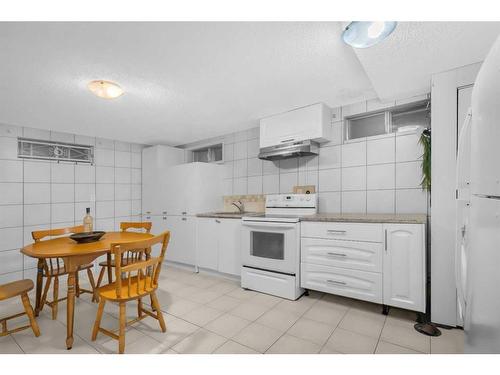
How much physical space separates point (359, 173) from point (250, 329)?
2.00 metres

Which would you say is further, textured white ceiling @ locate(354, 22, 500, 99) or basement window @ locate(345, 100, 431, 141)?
basement window @ locate(345, 100, 431, 141)

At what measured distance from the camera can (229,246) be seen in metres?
3.24

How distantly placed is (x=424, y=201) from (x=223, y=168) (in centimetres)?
278

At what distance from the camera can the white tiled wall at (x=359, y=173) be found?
8.41ft

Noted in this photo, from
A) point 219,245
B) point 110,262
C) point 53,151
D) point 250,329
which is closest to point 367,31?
point 250,329

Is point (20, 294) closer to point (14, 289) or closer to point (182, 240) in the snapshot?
point (14, 289)

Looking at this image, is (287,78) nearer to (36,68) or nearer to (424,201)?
(424,201)

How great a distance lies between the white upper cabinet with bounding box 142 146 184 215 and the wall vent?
85 cm

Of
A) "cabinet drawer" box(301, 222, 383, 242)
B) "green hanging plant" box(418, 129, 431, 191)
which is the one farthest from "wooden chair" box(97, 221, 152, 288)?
"green hanging plant" box(418, 129, 431, 191)

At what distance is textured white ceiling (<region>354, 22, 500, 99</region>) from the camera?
1.49 metres

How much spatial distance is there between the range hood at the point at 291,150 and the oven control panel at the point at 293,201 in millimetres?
509

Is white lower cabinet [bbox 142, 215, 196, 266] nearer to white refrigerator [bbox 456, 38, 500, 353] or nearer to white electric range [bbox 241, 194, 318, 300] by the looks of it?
white electric range [bbox 241, 194, 318, 300]
